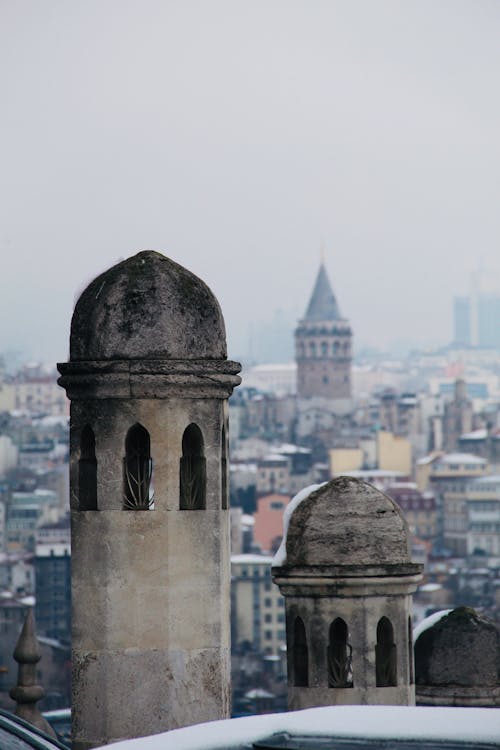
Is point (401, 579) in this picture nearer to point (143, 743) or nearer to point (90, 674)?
point (90, 674)

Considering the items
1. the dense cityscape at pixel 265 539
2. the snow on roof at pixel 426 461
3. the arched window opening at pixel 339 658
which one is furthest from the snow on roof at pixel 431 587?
the arched window opening at pixel 339 658

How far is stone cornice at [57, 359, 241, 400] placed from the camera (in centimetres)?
1057

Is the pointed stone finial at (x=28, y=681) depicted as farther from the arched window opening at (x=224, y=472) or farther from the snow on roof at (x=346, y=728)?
the snow on roof at (x=346, y=728)

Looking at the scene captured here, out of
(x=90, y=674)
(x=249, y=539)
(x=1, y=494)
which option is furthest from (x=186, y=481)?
(x=1, y=494)

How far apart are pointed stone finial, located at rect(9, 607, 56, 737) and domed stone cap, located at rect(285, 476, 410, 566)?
271 cm

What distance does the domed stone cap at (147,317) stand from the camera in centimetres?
1062

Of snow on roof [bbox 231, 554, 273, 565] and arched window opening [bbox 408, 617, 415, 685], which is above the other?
arched window opening [bbox 408, 617, 415, 685]

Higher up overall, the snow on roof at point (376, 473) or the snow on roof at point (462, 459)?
the snow on roof at point (462, 459)

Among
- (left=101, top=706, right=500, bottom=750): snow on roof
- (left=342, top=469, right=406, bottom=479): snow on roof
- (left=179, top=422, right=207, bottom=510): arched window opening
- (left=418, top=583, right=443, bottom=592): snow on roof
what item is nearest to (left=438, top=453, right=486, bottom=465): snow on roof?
(left=342, top=469, right=406, bottom=479): snow on roof

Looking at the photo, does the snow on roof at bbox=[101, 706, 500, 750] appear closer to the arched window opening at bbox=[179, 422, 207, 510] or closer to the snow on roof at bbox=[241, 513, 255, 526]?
the arched window opening at bbox=[179, 422, 207, 510]

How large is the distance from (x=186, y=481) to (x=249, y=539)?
14856cm

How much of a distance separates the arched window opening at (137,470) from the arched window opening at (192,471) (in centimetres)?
15

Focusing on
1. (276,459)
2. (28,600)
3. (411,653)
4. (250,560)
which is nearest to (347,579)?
(411,653)

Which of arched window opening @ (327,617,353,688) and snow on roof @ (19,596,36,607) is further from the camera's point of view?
snow on roof @ (19,596,36,607)
